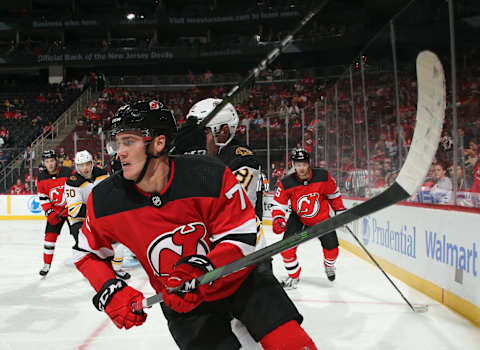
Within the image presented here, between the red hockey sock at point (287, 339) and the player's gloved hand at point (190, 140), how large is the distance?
1.27 metres

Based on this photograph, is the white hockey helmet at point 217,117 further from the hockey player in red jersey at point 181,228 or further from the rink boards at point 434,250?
the rink boards at point 434,250

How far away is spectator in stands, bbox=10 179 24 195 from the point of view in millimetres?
11609

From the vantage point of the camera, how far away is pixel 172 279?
1533 mm

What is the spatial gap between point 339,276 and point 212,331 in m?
3.84

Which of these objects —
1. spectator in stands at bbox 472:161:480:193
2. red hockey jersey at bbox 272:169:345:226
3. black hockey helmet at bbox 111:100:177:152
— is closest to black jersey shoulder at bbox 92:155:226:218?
black hockey helmet at bbox 111:100:177:152

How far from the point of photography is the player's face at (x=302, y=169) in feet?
15.7

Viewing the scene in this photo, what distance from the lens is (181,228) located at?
5.59 ft

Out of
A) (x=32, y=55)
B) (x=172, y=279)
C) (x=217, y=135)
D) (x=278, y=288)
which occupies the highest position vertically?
(x=32, y=55)

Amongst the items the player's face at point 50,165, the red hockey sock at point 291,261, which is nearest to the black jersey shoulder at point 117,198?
the red hockey sock at point 291,261

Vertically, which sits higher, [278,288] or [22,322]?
[278,288]

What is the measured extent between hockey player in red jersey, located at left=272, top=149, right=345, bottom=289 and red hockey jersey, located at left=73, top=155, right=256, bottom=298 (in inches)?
120

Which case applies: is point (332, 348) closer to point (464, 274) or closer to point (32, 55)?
point (464, 274)

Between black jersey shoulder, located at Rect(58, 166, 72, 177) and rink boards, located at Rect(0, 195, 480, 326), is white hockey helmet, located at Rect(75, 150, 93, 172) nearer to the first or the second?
black jersey shoulder, located at Rect(58, 166, 72, 177)

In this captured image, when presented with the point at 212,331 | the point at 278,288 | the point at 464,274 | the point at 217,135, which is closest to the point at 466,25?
the point at 464,274
